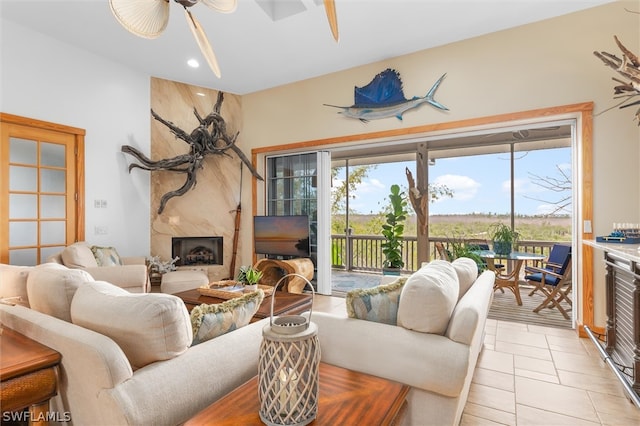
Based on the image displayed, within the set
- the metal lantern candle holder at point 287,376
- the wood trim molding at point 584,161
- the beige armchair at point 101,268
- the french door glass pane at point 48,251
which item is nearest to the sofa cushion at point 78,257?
the beige armchair at point 101,268

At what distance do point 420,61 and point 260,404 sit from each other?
413 cm

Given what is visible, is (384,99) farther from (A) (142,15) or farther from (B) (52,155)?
(B) (52,155)

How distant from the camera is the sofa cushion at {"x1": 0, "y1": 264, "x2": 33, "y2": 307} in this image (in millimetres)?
1862

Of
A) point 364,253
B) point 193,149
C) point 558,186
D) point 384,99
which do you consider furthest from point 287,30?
point 558,186

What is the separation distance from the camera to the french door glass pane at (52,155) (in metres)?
3.73

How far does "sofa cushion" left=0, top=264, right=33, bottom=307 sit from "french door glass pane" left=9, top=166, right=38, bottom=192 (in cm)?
212

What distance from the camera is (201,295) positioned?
319cm

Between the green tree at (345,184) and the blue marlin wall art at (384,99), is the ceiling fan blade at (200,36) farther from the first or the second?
the green tree at (345,184)

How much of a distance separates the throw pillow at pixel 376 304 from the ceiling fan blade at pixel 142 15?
2.18m

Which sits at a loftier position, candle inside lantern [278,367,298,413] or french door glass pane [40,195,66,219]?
french door glass pane [40,195,66,219]

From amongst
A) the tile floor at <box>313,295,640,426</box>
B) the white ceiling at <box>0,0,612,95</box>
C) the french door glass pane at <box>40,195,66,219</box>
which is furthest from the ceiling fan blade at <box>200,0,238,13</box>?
the french door glass pane at <box>40,195,66,219</box>

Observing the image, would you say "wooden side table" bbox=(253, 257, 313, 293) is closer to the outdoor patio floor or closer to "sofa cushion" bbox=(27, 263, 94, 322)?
the outdoor patio floor

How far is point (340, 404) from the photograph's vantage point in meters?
1.18

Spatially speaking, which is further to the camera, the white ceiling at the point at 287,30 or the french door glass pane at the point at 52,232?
the french door glass pane at the point at 52,232
